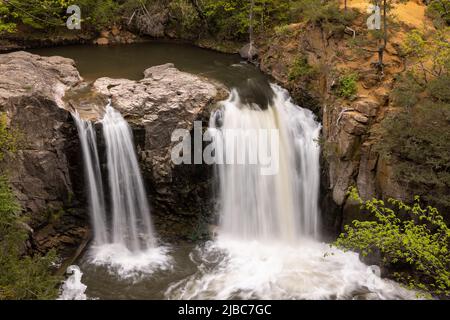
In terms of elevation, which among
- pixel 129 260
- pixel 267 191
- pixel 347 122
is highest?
pixel 347 122

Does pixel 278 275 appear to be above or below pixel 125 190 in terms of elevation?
below

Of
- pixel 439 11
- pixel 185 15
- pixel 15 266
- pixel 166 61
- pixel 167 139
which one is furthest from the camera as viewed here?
pixel 185 15

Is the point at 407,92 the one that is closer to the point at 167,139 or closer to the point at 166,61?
the point at 167,139

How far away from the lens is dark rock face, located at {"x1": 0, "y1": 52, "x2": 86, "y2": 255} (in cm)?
1097

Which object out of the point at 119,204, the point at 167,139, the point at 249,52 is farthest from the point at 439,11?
the point at 119,204

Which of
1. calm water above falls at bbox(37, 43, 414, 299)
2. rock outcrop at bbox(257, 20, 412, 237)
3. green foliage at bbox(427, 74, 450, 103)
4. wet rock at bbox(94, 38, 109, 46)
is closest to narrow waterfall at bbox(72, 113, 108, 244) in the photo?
calm water above falls at bbox(37, 43, 414, 299)

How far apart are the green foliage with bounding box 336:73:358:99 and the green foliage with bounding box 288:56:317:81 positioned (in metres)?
1.82

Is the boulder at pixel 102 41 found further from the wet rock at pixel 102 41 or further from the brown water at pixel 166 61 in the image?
the brown water at pixel 166 61

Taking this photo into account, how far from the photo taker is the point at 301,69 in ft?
49.1

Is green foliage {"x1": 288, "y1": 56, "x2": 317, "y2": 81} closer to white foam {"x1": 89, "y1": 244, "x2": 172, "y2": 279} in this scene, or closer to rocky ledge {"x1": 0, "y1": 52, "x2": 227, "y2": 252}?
rocky ledge {"x1": 0, "y1": 52, "x2": 227, "y2": 252}

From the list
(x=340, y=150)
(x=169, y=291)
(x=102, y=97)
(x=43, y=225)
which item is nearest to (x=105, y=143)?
(x=102, y=97)

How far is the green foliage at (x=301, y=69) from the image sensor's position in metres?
14.7

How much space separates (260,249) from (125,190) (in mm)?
4398

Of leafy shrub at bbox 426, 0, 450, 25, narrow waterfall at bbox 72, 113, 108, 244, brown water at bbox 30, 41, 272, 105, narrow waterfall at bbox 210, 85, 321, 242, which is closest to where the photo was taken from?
narrow waterfall at bbox 72, 113, 108, 244
